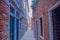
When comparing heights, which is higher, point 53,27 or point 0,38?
point 53,27

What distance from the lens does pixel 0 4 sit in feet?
9.37

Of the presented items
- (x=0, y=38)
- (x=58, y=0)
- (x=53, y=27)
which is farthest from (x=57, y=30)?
(x=0, y=38)

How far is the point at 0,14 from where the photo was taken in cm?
286

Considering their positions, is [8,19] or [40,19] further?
[40,19]

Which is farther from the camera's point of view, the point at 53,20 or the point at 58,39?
the point at 53,20

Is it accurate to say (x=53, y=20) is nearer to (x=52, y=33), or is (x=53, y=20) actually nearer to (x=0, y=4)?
(x=52, y=33)

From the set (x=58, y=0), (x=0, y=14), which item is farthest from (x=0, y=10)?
(x=58, y=0)

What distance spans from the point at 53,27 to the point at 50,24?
0.46ft

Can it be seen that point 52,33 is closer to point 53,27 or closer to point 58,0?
point 53,27

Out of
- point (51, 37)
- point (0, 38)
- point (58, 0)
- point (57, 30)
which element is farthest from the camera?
point (51, 37)

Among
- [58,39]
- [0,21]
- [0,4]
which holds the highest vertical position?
[0,4]

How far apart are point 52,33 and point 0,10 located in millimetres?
1569

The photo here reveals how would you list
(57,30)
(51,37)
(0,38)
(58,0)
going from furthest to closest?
(51,37) → (57,30) → (0,38) → (58,0)

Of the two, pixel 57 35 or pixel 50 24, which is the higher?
pixel 50 24
